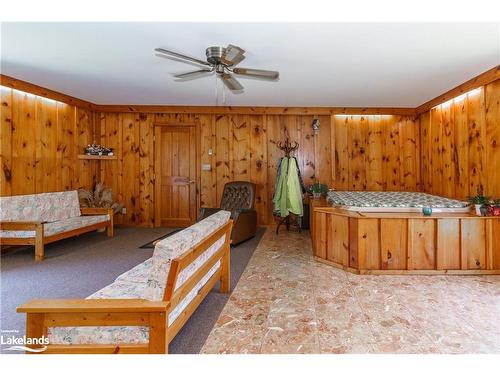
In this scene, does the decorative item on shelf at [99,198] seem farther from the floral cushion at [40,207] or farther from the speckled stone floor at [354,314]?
the speckled stone floor at [354,314]

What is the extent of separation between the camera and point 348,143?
5613 millimetres

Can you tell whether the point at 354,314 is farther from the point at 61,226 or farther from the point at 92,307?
the point at 61,226

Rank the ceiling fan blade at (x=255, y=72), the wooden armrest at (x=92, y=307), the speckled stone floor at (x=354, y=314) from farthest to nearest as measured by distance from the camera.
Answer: the ceiling fan blade at (x=255, y=72)
the speckled stone floor at (x=354, y=314)
the wooden armrest at (x=92, y=307)

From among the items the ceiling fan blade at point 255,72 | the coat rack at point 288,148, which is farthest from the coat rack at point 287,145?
the ceiling fan blade at point 255,72

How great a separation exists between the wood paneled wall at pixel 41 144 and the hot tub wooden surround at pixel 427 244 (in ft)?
15.3

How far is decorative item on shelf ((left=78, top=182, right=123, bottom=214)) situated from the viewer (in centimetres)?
482

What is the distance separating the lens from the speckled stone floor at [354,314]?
168 cm

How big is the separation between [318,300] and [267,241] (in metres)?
2.10

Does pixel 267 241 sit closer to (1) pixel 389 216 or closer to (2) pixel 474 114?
(1) pixel 389 216

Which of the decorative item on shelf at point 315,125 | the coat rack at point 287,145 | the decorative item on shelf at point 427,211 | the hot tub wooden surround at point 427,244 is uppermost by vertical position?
the decorative item on shelf at point 315,125

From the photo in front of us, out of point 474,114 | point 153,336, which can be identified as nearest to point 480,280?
point 474,114

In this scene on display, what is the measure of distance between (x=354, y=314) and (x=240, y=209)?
2656 mm

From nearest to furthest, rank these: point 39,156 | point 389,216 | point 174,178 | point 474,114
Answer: point 389,216 → point 474,114 → point 39,156 → point 174,178

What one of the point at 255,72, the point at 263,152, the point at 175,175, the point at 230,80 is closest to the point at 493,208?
the point at 255,72
